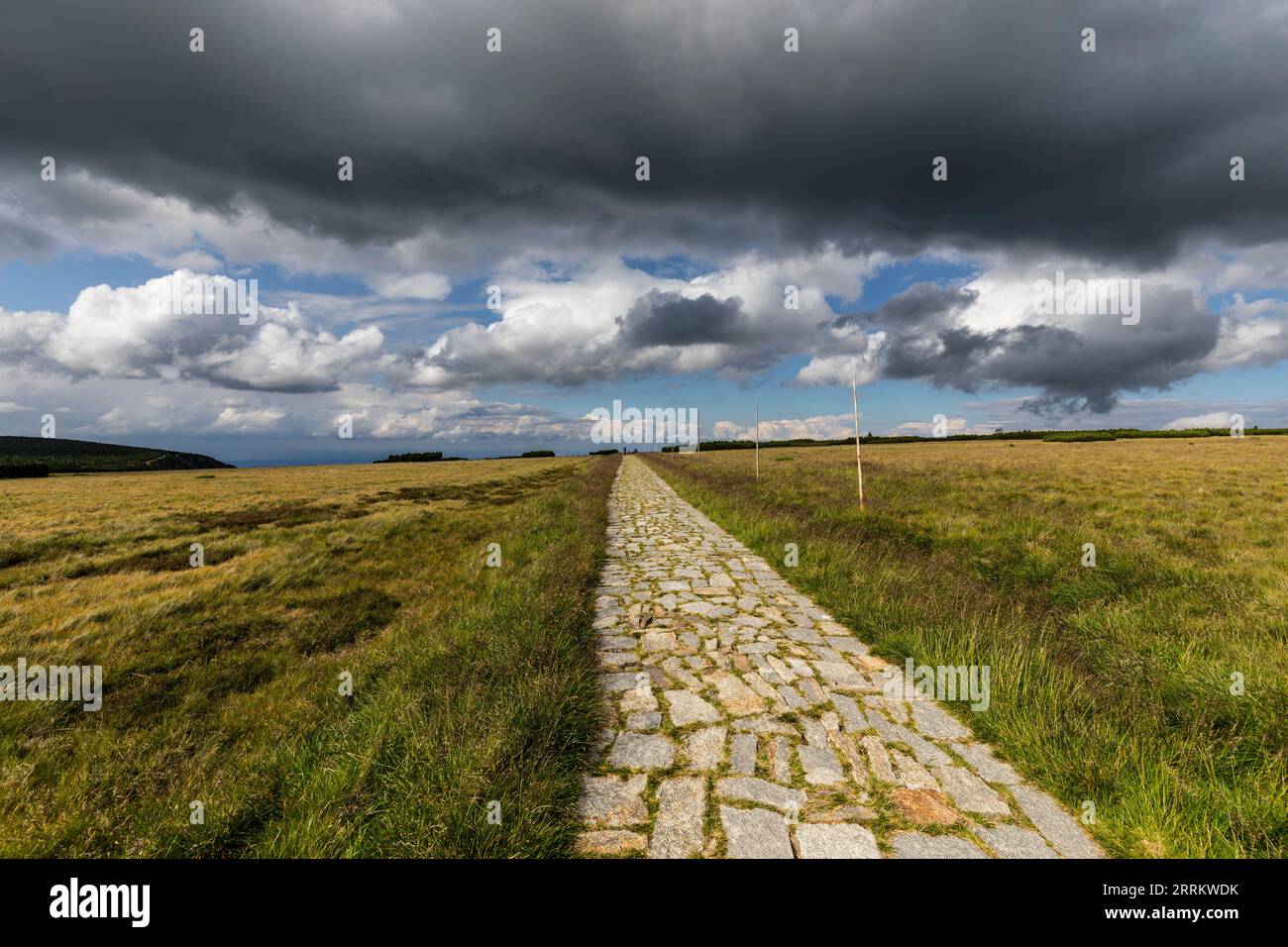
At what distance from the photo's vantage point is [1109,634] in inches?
218

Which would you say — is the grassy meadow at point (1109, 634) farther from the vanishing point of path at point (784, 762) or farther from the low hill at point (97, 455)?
the low hill at point (97, 455)

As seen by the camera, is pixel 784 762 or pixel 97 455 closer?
pixel 784 762

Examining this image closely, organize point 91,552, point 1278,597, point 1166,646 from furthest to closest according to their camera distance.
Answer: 1. point 91,552
2. point 1278,597
3. point 1166,646

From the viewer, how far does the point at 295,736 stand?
3.80 m

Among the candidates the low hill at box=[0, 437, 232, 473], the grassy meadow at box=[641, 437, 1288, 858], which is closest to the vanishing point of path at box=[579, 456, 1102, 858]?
the grassy meadow at box=[641, 437, 1288, 858]

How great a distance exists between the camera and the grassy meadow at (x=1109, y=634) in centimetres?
269

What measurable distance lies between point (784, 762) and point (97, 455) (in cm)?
17983

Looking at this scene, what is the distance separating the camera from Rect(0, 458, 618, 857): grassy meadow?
2.66 m

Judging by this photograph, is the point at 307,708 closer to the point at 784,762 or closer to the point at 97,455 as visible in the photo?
the point at 784,762

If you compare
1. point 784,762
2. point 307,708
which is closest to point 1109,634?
point 784,762
